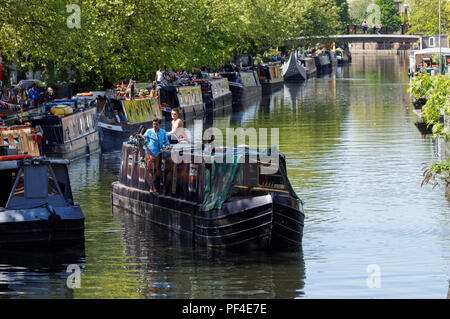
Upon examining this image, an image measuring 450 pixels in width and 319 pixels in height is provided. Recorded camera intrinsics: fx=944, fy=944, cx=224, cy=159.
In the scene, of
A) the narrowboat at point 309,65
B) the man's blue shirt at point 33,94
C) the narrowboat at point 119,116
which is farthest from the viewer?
the narrowboat at point 309,65

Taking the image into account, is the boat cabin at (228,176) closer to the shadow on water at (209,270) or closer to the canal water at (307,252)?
the shadow on water at (209,270)

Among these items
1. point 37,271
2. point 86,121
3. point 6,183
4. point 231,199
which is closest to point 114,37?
point 86,121

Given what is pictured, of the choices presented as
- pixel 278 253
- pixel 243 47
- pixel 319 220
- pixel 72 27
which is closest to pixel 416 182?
pixel 319 220

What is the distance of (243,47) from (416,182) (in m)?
→ 74.3

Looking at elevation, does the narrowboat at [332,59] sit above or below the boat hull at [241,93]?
above

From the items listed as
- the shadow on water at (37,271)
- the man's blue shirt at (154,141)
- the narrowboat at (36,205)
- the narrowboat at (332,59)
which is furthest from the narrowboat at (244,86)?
the narrowboat at (332,59)

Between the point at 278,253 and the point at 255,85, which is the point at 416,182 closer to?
the point at 278,253

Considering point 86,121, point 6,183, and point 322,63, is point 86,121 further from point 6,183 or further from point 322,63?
point 322,63

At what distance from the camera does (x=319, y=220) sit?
2786cm

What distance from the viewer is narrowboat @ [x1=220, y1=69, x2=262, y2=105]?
82062 millimetres

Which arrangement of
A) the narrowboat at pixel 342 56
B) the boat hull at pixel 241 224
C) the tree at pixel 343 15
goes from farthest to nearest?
the tree at pixel 343 15 < the narrowboat at pixel 342 56 < the boat hull at pixel 241 224

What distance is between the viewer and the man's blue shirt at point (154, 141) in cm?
2597

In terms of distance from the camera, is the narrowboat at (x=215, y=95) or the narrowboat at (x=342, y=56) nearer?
the narrowboat at (x=215, y=95)

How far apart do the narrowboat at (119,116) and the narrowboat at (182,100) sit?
5140 mm
